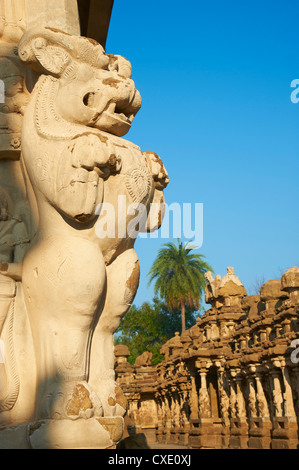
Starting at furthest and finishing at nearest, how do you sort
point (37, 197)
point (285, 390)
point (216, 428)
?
point (216, 428) < point (285, 390) < point (37, 197)

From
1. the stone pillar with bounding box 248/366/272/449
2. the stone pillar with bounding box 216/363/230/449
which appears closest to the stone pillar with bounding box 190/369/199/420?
the stone pillar with bounding box 216/363/230/449

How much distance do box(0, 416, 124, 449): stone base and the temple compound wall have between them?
801 centimetres

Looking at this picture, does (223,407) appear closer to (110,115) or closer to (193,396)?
(193,396)

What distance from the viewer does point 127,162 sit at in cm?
280

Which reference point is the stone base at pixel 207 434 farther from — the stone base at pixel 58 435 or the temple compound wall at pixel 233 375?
the stone base at pixel 58 435

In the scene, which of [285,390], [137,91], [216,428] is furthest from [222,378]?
[137,91]

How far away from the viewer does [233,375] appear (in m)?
20.9

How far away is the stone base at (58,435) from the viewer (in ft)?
7.84

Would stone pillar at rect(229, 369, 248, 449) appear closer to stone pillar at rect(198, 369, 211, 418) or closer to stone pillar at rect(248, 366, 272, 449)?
stone pillar at rect(248, 366, 272, 449)

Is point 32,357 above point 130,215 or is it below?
below

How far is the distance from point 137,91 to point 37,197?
828 millimetres

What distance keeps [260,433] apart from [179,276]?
29087 mm

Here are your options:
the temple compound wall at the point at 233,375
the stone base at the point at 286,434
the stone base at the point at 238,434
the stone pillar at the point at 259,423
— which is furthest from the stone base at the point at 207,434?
the stone base at the point at 286,434
